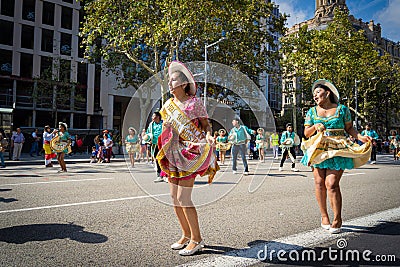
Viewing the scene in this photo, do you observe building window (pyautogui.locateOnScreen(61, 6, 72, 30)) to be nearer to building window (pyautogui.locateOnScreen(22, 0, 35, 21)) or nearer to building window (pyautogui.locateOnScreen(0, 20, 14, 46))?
building window (pyautogui.locateOnScreen(22, 0, 35, 21))

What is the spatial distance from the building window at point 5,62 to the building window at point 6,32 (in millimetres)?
1088

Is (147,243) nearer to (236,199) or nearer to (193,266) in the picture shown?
(193,266)

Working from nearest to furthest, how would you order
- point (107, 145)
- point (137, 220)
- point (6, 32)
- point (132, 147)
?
point (137, 220), point (132, 147), point (107, 145), point (6, 32)

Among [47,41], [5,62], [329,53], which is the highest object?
[47,41]

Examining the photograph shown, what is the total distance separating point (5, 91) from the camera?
103ft

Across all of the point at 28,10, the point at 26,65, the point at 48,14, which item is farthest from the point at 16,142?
the point at 48,14

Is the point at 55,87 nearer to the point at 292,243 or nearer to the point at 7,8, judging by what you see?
the point at 7,8

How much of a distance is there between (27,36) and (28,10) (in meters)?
2.55

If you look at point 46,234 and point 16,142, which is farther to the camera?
point 16,142

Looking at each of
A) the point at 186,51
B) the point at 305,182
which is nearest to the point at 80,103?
the point at 186,51

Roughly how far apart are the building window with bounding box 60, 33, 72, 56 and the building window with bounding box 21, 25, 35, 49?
2772 millimetres

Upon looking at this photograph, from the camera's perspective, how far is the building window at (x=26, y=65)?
32.6 m

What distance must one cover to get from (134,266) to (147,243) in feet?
2.19

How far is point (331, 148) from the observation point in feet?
14.1
